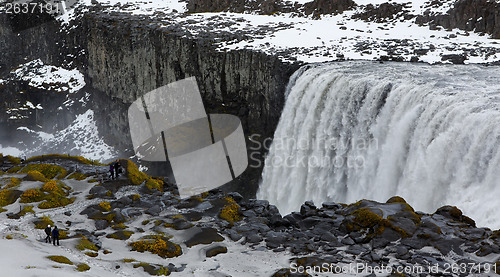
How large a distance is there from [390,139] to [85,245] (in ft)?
57.3

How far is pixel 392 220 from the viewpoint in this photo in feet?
64.2

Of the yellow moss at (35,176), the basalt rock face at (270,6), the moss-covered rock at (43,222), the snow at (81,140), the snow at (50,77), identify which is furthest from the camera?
the snow at (50,77)

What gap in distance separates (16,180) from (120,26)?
31840 mm

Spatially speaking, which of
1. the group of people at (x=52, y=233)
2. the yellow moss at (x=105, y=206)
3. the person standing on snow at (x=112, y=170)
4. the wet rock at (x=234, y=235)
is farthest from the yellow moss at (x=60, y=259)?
the person standing on snow at (x=112, y=170)

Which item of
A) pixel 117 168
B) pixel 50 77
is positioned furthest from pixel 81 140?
pixel 117 168

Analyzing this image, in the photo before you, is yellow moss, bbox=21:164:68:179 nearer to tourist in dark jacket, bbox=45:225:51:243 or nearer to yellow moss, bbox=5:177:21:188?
yellow moss, bbox=5:177:21:188

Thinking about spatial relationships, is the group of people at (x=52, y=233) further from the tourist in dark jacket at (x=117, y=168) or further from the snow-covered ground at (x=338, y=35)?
the snow-covered ground at (x=338, y=35)

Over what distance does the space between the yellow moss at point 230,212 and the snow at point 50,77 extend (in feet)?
152

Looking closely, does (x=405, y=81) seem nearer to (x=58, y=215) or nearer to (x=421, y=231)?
(x=421, y=231)

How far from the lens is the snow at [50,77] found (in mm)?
64000

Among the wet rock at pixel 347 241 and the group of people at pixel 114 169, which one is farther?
the group of people at pixel 114 169

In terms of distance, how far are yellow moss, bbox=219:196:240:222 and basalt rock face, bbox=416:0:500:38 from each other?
29.8 metres

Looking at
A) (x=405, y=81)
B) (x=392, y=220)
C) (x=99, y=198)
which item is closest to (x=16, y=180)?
(x=99, y=198)

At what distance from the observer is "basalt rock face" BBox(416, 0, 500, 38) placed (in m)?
40.5
